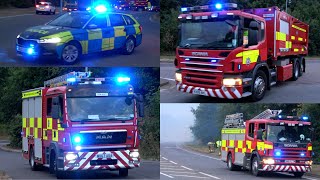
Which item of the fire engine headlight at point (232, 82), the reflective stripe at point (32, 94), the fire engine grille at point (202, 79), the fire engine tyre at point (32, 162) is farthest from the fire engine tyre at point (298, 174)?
the reflective stripe at point (32, 94)

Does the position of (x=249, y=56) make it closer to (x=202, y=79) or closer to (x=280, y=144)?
(x=202, y=79)

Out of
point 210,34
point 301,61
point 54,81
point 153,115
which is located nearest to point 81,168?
point 54,81

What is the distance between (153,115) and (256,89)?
932 cm

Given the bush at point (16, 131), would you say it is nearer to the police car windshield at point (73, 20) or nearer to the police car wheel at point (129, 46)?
the police car wheel at point (129, 46)

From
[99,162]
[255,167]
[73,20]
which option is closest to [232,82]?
[99,162]

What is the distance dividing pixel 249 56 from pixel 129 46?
160 inches

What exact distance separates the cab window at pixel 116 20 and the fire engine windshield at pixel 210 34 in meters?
2.37

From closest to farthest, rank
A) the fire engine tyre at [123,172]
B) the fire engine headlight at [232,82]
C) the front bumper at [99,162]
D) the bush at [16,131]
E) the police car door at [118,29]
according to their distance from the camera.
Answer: the front bumper at [99,162] < the fire engine tyre at [123,172] < the fire engine headlight at [232,82] < the police car door at [118,29] < the bush at [16,131]

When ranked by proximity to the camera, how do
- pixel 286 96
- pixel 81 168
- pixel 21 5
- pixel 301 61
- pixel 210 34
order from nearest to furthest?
1. pixel 81 168
2. pixel 210 34
3. pixel 286 96
4. pixel 21 5
5. pixel 301 61

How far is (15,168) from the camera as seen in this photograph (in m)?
18.0

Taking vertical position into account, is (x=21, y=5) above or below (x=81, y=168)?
above

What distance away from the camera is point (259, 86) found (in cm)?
1539

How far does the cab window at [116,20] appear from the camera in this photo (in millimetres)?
16266

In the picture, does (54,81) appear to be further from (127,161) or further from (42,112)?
(127,161)
